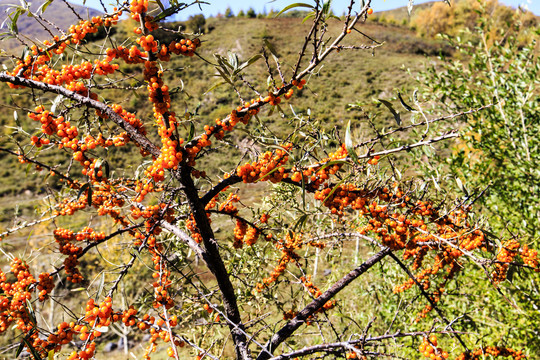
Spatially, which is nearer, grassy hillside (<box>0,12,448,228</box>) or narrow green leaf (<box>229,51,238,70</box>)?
narrow green leaf (<box>229,51,238,70</box>)

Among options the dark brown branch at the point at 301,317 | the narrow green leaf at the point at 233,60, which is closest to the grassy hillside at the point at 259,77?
the dark brown branch at the point at 301,317

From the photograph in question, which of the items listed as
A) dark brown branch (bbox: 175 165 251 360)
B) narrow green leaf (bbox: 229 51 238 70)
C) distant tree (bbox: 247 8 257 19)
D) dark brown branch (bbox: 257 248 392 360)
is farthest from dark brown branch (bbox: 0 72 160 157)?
distant tree (bbox: 247 8 257 19)

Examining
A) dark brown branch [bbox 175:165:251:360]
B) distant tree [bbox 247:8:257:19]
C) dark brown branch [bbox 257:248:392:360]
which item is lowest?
dark brown branch [bbox 257:248:392:360]

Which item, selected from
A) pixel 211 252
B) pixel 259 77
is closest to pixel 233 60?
pixel 211 252

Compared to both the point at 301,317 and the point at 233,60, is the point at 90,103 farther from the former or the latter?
the point at 301,317

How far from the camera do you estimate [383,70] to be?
2853 cm

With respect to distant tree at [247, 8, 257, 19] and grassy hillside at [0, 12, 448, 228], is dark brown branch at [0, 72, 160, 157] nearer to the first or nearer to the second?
grassy hillside at [0, 12, 448, 228]

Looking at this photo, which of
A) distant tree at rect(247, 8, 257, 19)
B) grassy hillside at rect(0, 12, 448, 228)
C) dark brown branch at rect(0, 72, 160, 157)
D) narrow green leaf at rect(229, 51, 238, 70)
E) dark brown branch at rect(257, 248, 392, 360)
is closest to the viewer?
narrow green leaf at rect(229, 51, 238, 70)

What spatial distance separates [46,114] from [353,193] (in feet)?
4.57

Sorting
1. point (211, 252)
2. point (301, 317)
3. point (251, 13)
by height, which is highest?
point (251, 13)

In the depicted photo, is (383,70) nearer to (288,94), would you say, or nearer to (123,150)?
(123,150)

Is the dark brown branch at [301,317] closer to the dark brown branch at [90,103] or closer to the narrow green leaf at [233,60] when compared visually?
the dark brown branch at [90,103]

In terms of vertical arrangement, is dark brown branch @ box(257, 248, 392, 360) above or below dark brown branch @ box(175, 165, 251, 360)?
below

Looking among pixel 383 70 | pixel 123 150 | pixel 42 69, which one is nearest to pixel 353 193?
pixel 42 69
